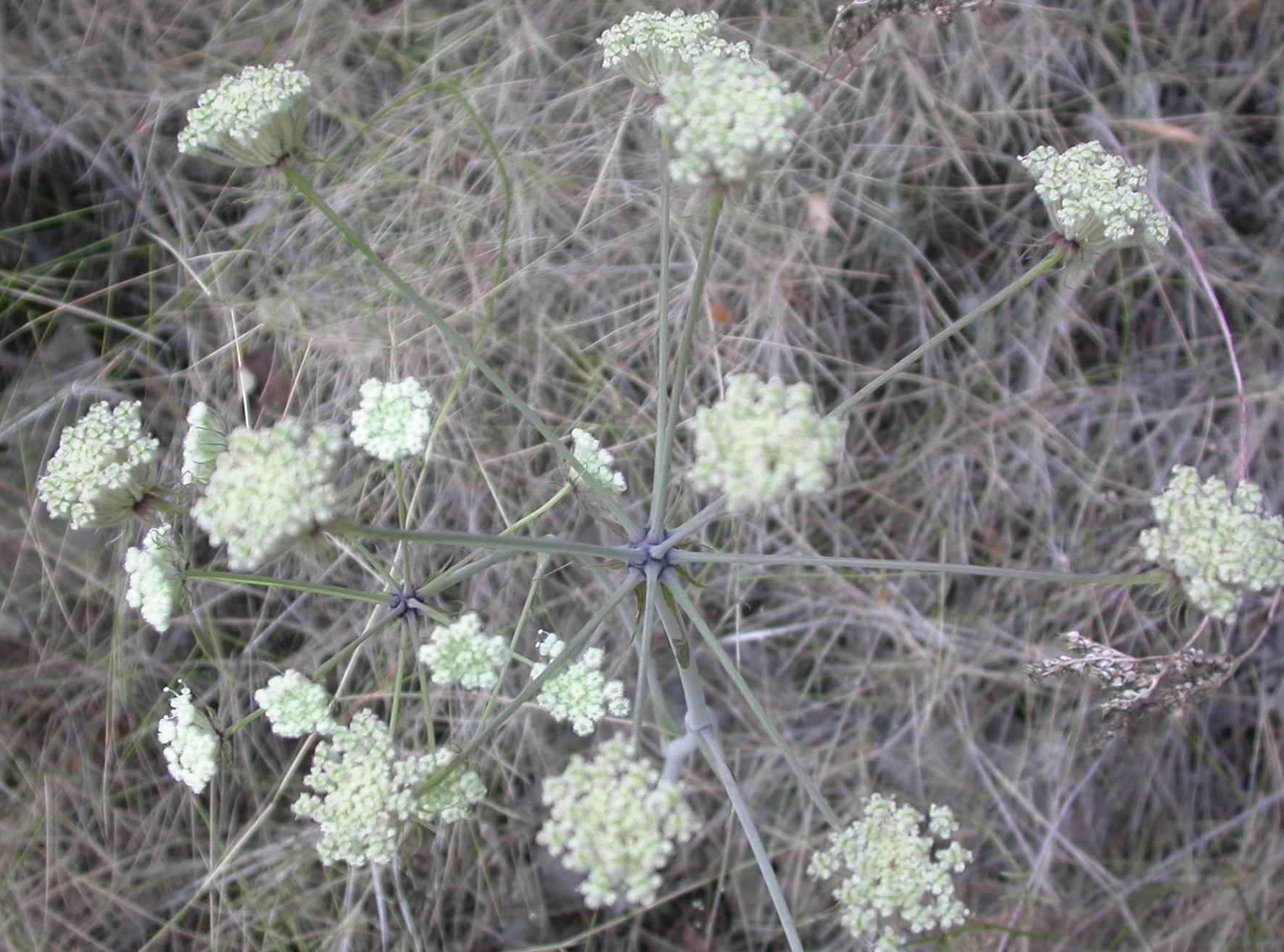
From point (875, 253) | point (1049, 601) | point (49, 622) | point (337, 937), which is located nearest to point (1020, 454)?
point (1049, 601)

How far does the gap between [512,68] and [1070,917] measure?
4.53m

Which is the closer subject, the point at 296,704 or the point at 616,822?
the point at 616,822

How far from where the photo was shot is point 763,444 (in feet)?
6.42

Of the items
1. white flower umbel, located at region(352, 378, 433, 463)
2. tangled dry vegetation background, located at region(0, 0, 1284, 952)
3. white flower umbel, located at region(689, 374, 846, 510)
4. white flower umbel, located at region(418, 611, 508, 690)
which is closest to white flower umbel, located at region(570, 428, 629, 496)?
white flower umbel, located at region(352, 378, 433, 463)

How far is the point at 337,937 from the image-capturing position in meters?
4.05

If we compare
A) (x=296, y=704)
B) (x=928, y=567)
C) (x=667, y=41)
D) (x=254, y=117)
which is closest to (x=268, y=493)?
(x=296, y=704)

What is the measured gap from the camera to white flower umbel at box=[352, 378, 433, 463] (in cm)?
236

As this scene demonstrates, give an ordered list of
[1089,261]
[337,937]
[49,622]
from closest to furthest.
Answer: [1089,261] → [337,937] → [49,622]

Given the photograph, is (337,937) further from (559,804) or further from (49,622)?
(559,804)

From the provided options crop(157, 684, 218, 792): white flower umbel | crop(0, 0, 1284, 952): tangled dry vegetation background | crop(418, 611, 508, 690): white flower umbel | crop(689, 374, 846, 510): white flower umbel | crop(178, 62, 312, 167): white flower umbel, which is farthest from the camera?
crop(0, 0, 1284, 952): tangled dry vegetation background

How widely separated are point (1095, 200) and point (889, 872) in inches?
68.4

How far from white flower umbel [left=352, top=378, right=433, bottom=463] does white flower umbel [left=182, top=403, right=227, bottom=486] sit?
59cm

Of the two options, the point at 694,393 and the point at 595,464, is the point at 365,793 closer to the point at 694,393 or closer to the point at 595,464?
the point at 595,464

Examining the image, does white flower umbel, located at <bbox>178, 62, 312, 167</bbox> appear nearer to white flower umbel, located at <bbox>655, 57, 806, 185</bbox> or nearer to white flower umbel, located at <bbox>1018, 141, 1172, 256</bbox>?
white flower umbel, located at <bbox>655, 57, 806, 185</bbox>
